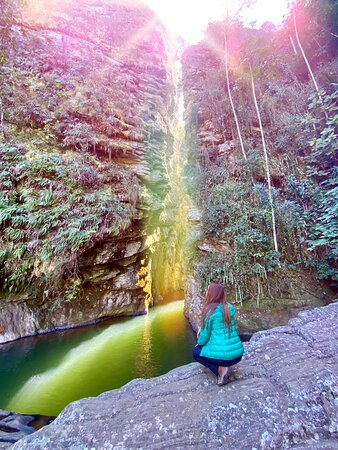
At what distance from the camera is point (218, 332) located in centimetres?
231

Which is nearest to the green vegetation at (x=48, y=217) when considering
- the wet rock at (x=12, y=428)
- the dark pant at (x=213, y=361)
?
the wet rock at (x=12, y=428)

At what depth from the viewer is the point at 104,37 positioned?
12422 millimetres

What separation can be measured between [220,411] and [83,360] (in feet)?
15.4

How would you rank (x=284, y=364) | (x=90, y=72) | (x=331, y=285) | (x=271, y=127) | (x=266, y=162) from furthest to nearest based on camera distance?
1. (x=90, y=72)
2. (x=271, y=127)
3. (x=266, y=162)
4. (x=331, y=285)
5. (x=284, y=364)

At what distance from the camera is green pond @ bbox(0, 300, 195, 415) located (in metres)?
4.50

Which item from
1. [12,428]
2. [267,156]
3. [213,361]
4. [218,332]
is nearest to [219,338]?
[218,332]

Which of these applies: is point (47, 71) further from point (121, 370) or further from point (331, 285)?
point (331, 285)

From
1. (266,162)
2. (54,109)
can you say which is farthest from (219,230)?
(54,109)

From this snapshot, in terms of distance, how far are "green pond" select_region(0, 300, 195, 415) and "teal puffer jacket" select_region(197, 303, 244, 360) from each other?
11.0ft

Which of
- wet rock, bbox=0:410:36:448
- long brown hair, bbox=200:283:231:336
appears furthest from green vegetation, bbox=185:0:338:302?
wet rock, bbox=0:410:36:448

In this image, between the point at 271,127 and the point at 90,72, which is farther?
the point at 90,72

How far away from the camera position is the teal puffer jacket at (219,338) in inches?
90.9

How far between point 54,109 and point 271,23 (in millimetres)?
13222

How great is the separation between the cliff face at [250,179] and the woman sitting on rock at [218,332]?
4033 millimetres
